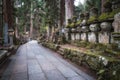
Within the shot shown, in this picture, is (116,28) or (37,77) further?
(116,28)

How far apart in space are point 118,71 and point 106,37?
2.45 m

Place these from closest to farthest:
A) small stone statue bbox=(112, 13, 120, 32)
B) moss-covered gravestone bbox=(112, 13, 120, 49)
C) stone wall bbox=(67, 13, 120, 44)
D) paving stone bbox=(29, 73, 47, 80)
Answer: paving stone bbox=(29, 73, 47, 80) < moss-covered gravestone bbox=(112, 13, 120, 49) < small stone statue bbox=(112, 13, 120, 32) < stone wall bbox=(67, 13, 120, 44)

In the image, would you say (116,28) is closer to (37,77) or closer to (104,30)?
(104,30)

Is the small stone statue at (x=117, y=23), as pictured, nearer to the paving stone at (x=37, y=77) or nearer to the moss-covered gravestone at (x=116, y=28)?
the moss-covered gravestone at (x=116, y=28)

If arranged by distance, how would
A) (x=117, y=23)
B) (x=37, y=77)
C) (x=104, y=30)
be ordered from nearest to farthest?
(x=37, y=77), (x=117, y=23), (x=104, y=30)

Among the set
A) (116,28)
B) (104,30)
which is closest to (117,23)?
(116,28)

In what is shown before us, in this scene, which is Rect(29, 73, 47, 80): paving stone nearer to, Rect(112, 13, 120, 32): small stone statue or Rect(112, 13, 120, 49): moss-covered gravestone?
Rect(112, 13, 120, 49): moss-covered gravestone

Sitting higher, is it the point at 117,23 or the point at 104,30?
the point at 117,23

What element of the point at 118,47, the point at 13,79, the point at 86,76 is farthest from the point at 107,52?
the point at 13,79

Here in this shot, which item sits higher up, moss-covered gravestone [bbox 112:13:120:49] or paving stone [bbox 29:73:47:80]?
moss-covered gravestone [bbox 112:13:120:49]

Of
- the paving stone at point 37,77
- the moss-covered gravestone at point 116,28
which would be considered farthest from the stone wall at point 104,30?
the paving stone at point 37,77

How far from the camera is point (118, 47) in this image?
171 inches

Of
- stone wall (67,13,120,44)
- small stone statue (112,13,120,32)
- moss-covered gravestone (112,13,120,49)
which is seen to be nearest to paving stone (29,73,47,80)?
moss-covered gravestone (112,13,120,49)

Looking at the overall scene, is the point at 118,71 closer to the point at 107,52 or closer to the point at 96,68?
the point at 96,68
